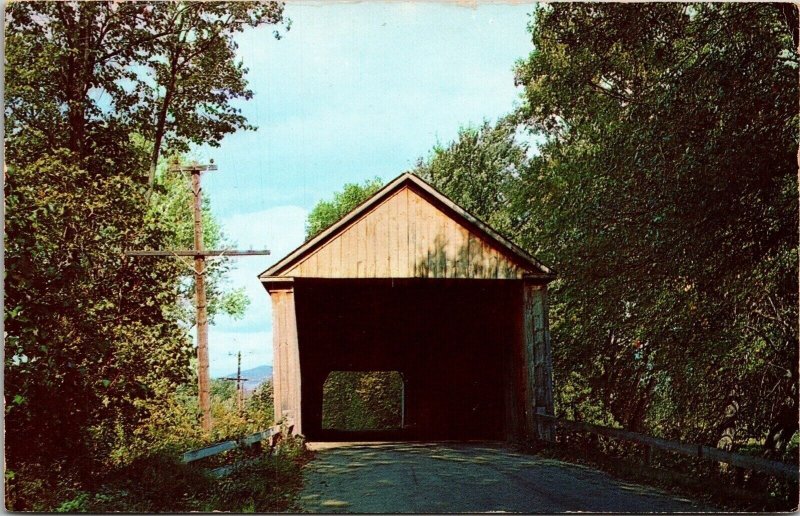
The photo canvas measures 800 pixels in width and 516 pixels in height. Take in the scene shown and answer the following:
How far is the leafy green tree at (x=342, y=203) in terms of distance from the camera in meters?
10.0

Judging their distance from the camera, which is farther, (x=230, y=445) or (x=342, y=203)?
(x=342, y=203)

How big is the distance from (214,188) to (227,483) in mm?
3363

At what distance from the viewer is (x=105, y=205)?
853 centimetres

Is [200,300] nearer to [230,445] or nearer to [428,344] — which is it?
[230,445]

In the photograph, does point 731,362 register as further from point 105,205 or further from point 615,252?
point 105,205

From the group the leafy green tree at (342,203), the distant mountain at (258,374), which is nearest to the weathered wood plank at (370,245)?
the leafy green tree at (342,203)

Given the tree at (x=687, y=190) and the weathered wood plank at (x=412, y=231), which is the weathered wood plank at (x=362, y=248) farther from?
the tree at (x=687, y=190)

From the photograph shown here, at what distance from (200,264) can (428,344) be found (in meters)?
10.3

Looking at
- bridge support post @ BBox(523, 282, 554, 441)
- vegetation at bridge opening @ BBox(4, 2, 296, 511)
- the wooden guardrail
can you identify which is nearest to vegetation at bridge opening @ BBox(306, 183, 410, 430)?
bridge support post @ BBox(523, 282, 554, 441)

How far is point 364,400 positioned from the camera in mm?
45906

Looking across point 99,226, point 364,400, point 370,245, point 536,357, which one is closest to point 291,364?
point 370,245

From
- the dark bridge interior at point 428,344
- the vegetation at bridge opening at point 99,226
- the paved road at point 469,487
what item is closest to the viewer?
the vegetation at bridge opening at point 99,226

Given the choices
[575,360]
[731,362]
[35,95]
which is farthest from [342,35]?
[575,360]

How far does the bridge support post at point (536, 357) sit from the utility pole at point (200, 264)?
5.68 m
